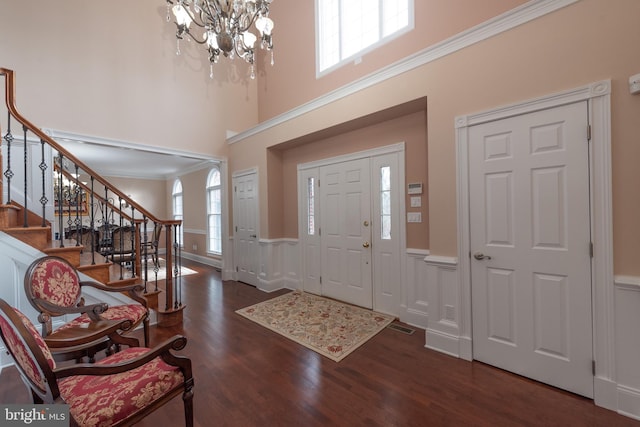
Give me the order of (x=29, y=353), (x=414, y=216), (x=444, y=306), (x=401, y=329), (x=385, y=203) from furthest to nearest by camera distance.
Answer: (x=385, y=203) < (x=414, y=216) < (x=401, y=329) < (x=444, y=306) < (x=29, y=353)

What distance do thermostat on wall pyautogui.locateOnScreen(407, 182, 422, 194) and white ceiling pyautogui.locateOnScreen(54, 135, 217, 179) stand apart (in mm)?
3732

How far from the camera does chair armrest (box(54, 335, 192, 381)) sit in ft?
3.71

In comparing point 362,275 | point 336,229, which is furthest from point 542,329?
point 336,229

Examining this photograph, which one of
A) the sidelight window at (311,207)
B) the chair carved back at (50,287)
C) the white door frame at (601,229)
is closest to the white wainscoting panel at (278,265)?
the sidelight window at (311,207)

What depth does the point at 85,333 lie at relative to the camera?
190 centimetres

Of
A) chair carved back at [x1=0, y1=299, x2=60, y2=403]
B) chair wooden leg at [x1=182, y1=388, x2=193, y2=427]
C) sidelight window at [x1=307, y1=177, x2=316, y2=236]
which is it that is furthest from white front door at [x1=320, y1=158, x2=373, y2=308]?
chair carved back at [x1=0, y1=299, x2=60, y2=403]

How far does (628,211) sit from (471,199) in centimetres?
92

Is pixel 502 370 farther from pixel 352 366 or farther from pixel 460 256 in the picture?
pixel 352 366

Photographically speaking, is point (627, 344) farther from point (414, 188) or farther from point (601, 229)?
point (414, 188)

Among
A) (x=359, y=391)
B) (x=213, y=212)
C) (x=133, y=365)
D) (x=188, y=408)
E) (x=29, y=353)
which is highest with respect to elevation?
(x=213, y=212)

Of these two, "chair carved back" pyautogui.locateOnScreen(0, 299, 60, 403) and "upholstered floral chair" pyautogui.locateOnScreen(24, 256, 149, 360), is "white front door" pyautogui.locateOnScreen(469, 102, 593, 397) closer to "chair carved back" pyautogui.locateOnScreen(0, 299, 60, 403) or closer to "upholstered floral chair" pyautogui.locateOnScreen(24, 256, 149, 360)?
"chair carved back" pyautogui.locateOnScreen(0, 299, 60, 403)

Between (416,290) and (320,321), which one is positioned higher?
(416,290)

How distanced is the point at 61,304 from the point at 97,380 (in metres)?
1.13

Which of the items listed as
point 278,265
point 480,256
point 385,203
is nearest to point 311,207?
point 278,265
